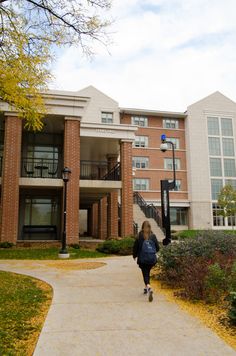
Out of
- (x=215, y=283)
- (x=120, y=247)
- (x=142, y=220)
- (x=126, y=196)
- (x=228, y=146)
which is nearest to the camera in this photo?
(x=215, y=283)

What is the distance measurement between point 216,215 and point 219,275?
37376 millimetres

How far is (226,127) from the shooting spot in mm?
44219

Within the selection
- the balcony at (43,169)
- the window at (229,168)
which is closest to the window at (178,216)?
the window at (229,168)

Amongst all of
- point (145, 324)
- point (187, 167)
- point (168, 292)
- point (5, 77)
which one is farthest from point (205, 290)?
point (187, 167)

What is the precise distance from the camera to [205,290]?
600 centimetres

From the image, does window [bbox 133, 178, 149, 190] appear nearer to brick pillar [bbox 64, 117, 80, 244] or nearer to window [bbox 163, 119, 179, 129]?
window [bbox 163, 119, 179, 129]

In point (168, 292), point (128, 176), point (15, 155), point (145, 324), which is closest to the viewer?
point (145, 324)

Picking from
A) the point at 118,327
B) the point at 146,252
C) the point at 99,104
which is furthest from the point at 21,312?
the point at 99,104

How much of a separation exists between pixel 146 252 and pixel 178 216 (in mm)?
35803

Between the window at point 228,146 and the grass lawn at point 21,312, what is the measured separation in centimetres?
3970

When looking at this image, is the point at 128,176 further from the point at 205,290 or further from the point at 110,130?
the point at 205,290

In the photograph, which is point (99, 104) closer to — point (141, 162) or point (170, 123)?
point (141, 162)

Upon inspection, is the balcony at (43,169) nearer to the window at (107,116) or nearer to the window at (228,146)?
the window at (107,116)

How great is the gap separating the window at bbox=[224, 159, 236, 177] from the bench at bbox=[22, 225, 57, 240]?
29.7m
